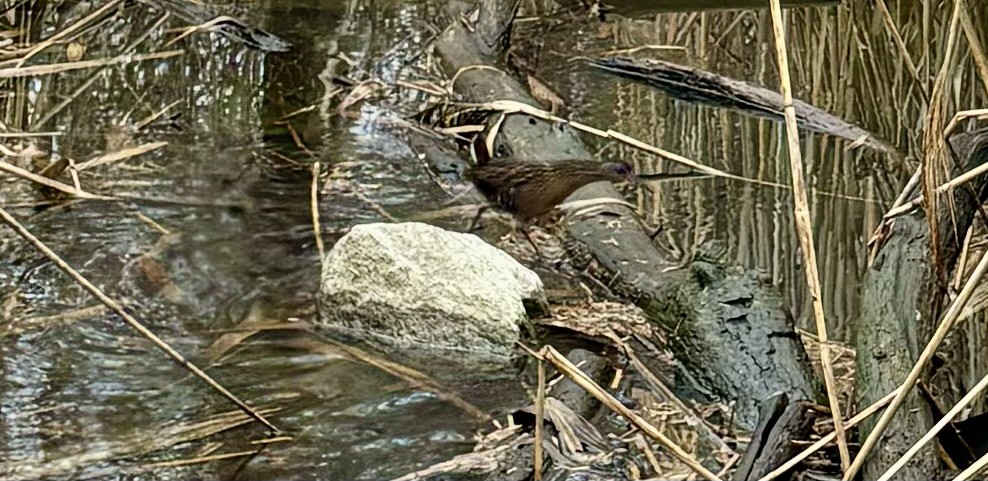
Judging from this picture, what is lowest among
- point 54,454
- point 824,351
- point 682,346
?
point 54,454

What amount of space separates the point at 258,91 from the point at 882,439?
3.80m

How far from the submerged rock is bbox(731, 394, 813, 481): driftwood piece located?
99 centimetres

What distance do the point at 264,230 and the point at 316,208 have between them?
0.20 meters

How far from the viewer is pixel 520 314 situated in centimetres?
314

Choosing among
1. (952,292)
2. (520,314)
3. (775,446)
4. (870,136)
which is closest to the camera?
(775,446)

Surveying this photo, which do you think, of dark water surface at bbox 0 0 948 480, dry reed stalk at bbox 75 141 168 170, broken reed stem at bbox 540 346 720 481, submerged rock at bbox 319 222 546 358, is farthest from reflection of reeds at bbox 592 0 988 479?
dry reed stalk at bbox 75 141 168 170

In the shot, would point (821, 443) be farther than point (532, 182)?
No

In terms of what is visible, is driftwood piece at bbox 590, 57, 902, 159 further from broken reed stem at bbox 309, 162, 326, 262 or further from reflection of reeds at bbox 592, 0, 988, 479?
Result: broken reed stem at bbox 309, 162, 326, 262

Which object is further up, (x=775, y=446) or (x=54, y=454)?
(x=775, y=446)

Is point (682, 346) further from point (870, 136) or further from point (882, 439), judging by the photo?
point (870, 136)

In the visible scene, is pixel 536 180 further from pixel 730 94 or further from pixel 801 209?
pixel 801 209

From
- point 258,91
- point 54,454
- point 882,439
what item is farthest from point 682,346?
point 258,91

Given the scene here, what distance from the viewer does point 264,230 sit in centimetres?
386

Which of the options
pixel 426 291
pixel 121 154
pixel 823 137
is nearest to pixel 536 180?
pixel 823 137
